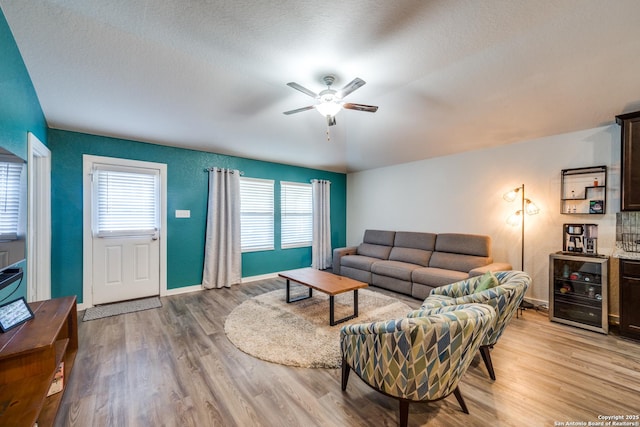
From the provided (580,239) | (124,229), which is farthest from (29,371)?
(580,239)

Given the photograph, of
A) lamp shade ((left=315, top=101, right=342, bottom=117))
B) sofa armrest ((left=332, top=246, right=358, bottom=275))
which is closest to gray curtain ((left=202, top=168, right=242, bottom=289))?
sofa armrest ((left=332, top=246, right=358, bottom=275))

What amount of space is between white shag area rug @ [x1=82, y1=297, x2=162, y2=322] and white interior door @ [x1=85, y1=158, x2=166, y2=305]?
13 centimetres

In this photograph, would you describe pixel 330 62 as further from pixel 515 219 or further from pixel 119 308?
pixel 119 308

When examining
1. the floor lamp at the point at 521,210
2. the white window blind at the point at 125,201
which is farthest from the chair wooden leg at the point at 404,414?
the white window blind at the point at 125,201

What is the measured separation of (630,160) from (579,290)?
152 centimetres

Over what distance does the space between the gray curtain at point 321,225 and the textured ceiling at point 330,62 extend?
101 inches

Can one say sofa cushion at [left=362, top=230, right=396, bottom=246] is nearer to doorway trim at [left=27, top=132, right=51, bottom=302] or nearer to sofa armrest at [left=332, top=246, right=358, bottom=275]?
sofa armrest at [left=332, top=246, right=358, bottom=275]

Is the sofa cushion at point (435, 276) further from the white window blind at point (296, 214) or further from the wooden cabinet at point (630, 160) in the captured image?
the white window blind at point (296, 214)

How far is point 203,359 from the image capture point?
234cm

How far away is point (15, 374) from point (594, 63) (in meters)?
4.31

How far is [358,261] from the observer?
4.93 meters

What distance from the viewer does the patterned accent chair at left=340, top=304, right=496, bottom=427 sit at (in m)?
1.37

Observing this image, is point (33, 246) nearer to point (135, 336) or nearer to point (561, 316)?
point (135, 336)

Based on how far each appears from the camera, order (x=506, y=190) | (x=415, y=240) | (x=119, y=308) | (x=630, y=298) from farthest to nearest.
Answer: (x=415, y=240) < (x=506, y=190) < (x=119, y=308) < (x=630, y=298)
